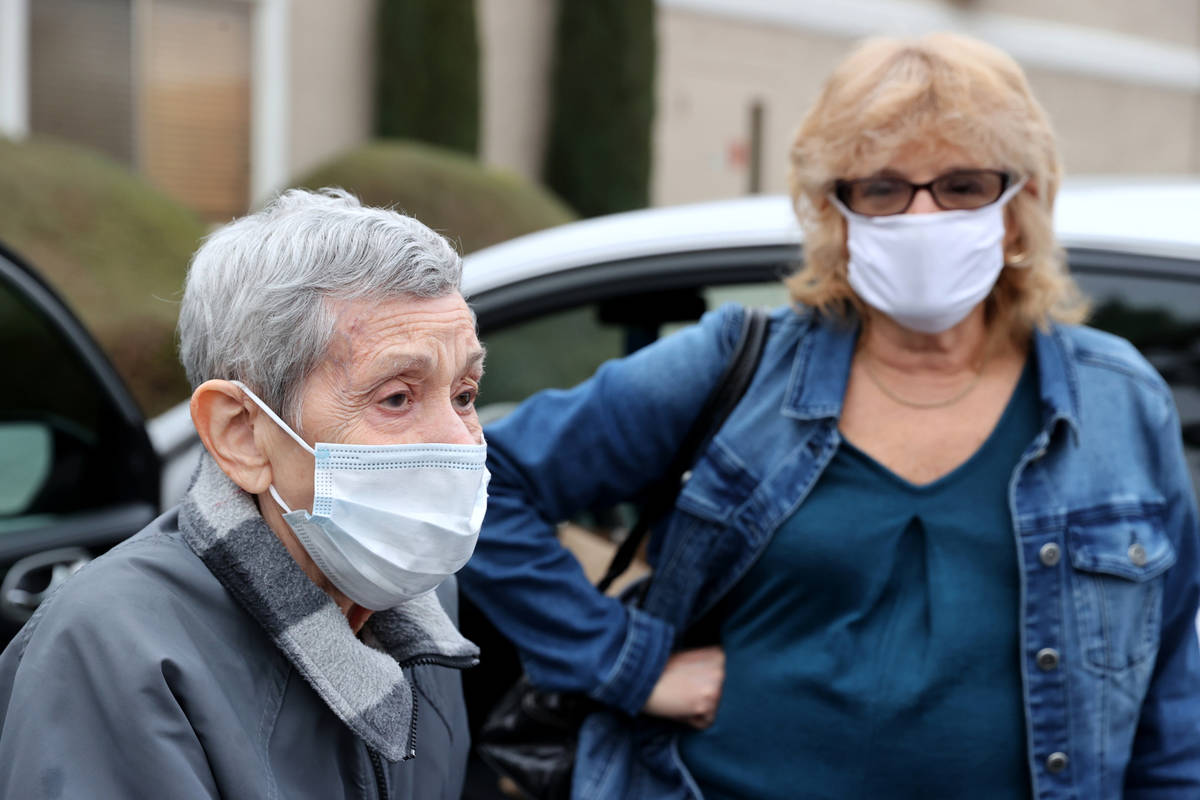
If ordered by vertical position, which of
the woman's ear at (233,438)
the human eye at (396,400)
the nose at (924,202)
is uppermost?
the nose at (924,202)

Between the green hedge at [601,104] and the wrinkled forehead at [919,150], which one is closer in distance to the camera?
the wrinkled forehead at [919,150]

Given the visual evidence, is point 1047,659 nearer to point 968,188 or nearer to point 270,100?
point 968,188

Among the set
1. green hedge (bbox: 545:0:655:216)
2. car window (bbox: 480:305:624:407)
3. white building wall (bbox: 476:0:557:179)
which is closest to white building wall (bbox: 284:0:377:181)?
white building wall (bbox: 476:0:557:179)

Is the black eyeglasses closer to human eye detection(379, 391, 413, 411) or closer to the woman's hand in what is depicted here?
the woman's hand

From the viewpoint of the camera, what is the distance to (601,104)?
530 inches

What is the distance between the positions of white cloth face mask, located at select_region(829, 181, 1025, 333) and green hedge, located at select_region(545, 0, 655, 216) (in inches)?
464

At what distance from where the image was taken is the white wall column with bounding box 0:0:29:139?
32.9 feet

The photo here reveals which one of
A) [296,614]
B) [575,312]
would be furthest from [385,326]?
[575,312]

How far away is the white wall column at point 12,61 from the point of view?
10.0m

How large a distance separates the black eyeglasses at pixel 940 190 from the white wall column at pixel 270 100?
10187 millimetres

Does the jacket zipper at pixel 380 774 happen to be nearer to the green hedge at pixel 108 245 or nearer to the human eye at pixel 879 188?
the human eye at pixel 879 188

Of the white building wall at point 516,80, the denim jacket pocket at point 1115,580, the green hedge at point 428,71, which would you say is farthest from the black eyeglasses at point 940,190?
the white building wall at point 516,80

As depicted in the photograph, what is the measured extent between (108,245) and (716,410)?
20.3 feet

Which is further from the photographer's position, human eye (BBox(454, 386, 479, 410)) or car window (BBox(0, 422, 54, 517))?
car window (BBox(0, 422, 54, 517))
